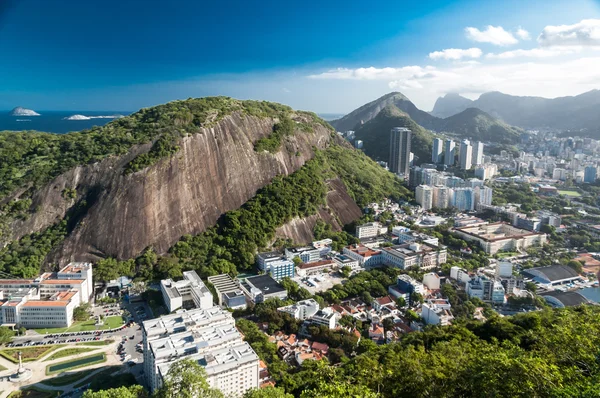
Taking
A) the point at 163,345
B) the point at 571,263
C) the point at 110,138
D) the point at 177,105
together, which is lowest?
the point at 571,263

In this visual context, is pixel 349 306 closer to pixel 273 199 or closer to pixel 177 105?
pixel 273 199

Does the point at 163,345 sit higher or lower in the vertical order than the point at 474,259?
higher

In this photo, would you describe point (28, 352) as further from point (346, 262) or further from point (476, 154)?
point (476, 154)

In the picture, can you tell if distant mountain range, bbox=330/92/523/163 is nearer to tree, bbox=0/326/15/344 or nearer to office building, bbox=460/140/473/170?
office building, bbox=460/140/473/170

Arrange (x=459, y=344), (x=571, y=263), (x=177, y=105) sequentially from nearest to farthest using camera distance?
(x=459, y=344) < (x=571, y=263) < (x=177, y=105)

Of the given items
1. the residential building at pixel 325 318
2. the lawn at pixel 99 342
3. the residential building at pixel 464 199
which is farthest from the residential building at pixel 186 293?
the residential building at pixel 464 199

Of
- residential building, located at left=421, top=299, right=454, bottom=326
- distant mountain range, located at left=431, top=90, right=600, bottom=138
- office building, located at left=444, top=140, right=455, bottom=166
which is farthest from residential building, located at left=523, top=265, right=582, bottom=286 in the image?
distant mountain range, located at left=431, top=90, right=600, bottom=138

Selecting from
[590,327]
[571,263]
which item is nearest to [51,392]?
[590,327]

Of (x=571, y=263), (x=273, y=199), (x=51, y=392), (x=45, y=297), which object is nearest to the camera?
(x=51, y=392)
